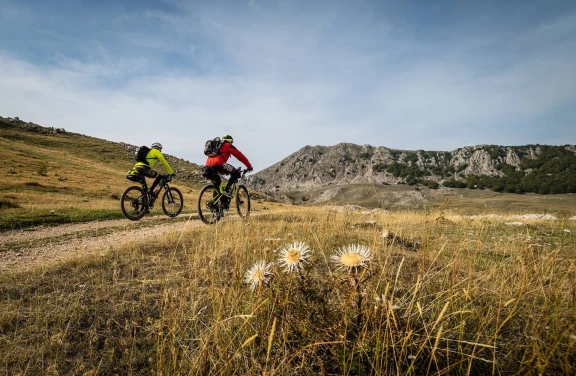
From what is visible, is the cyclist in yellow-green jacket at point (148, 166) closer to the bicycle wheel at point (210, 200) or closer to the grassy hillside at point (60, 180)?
the bicycle wheel at point (210, 200)

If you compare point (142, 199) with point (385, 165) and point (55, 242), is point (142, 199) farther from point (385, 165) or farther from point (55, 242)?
point (385, 165)

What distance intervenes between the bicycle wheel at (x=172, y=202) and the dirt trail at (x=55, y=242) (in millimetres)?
A: 724

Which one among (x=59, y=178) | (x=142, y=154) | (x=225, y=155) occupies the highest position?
(x=225, y=155)

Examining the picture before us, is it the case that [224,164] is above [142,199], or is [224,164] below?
above

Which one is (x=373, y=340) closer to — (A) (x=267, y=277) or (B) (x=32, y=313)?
(A) (x=267, y=277)

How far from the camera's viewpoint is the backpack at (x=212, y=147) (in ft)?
33.5

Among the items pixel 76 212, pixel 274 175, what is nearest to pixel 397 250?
pixel 76 212

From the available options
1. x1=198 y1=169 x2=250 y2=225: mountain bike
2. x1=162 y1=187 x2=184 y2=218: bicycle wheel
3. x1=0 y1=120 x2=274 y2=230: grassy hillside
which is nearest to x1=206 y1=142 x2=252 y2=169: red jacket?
x1=198 y1=169 x2=250 y2=225: mountain bike

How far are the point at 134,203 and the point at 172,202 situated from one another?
1.61 meters

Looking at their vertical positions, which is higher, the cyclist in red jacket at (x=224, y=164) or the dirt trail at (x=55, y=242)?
the cyclist in red jacket at (x=224, y=164)

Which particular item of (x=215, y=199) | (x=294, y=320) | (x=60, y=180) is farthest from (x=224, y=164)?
(x=60, y=180)

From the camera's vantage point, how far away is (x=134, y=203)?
11906mm

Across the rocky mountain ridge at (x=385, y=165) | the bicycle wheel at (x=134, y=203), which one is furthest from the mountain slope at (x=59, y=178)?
the rocky mountain ridge at (x=385, y=165)

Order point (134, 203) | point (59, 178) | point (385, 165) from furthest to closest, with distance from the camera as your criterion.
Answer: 1. point (385, 165)
2. point (59, 178)
3. point (134, 203)
